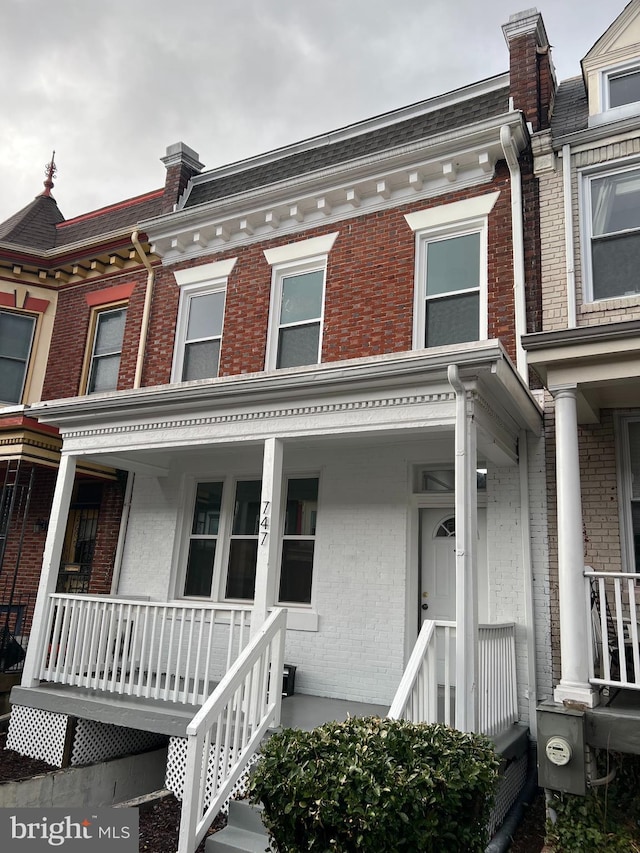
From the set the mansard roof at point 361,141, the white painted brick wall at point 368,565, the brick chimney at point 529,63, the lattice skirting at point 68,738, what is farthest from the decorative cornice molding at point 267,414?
the brick chimney at point 529,63

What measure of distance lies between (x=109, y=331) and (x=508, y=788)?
30.4 feet

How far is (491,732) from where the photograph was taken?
5262 mm

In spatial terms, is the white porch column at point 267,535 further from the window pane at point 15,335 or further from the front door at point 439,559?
the window pane at point 15,335

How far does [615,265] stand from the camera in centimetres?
710

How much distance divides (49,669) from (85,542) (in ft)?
10.8

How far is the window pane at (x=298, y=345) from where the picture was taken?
892 cm

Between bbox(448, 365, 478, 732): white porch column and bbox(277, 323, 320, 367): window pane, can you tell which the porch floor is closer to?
bbox(448, 365, 478, 732): white porch column

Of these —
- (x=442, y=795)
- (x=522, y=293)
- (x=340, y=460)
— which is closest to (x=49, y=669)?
(x=340, y=460)

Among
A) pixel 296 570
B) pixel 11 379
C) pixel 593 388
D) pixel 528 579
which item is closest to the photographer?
pixel 593 388

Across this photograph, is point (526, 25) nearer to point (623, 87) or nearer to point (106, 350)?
point (623, 87)

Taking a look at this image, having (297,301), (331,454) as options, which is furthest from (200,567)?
(297,301)

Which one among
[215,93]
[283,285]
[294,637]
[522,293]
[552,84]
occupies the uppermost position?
[215,93]

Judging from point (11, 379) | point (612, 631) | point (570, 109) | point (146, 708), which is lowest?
point (146, 708)

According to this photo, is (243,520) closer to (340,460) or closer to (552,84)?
(340,460)
